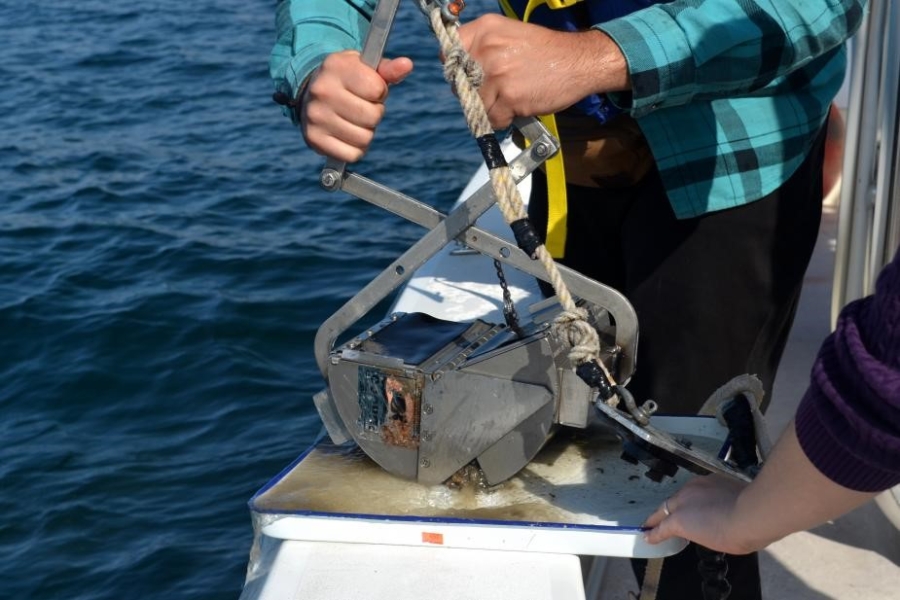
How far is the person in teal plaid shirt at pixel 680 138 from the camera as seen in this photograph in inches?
62.6

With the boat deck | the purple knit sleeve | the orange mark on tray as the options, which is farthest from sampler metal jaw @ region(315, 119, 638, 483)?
the boat deck

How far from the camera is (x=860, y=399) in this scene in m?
1.01

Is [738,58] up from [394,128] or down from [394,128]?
up

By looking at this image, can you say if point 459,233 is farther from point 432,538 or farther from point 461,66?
point 432,538

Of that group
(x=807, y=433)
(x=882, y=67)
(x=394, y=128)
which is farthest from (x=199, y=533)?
(x=394, y=128)

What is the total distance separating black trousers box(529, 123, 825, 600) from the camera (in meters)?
1.89

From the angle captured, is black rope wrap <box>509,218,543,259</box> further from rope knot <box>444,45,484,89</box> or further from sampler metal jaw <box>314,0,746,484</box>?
rope knot <box>444,45,484,89</box>

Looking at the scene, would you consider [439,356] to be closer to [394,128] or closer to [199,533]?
[199,533]

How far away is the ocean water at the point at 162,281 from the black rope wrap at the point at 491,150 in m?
2.19

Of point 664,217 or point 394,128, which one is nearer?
point 664,217

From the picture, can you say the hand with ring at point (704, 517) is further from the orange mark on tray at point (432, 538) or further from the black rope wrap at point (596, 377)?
the orange mark on tray at point (432, 538)

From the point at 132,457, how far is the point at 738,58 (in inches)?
117

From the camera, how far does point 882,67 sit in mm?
2379

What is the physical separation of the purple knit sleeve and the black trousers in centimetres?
82
